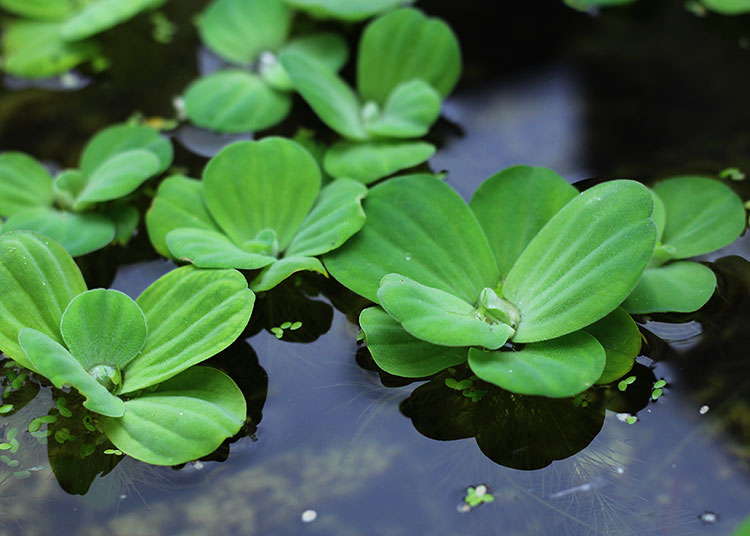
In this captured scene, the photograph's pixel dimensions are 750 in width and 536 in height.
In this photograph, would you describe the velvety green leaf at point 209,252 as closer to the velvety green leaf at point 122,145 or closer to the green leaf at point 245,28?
the velvety green leaf at point 122,145

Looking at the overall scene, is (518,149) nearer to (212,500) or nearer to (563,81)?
(563,81)

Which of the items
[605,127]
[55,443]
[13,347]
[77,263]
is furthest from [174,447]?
[605,127]

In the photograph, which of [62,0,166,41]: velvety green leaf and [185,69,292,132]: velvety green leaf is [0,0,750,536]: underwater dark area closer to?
[185,69,292,132]: velvety green leaf

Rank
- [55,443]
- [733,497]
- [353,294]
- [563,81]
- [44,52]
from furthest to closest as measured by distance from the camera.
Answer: [44,52]
[563,81]
[353,294]
[55,443]
[733,497]

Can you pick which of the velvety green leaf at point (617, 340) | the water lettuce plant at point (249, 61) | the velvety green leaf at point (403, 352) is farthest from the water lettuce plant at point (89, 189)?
the velvety green leaf at point (617, 340)

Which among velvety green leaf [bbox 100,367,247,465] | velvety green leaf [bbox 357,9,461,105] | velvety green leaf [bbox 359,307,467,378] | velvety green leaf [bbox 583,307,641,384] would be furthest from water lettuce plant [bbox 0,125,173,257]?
velvety green leaf [bbox 583,307,641,384]
